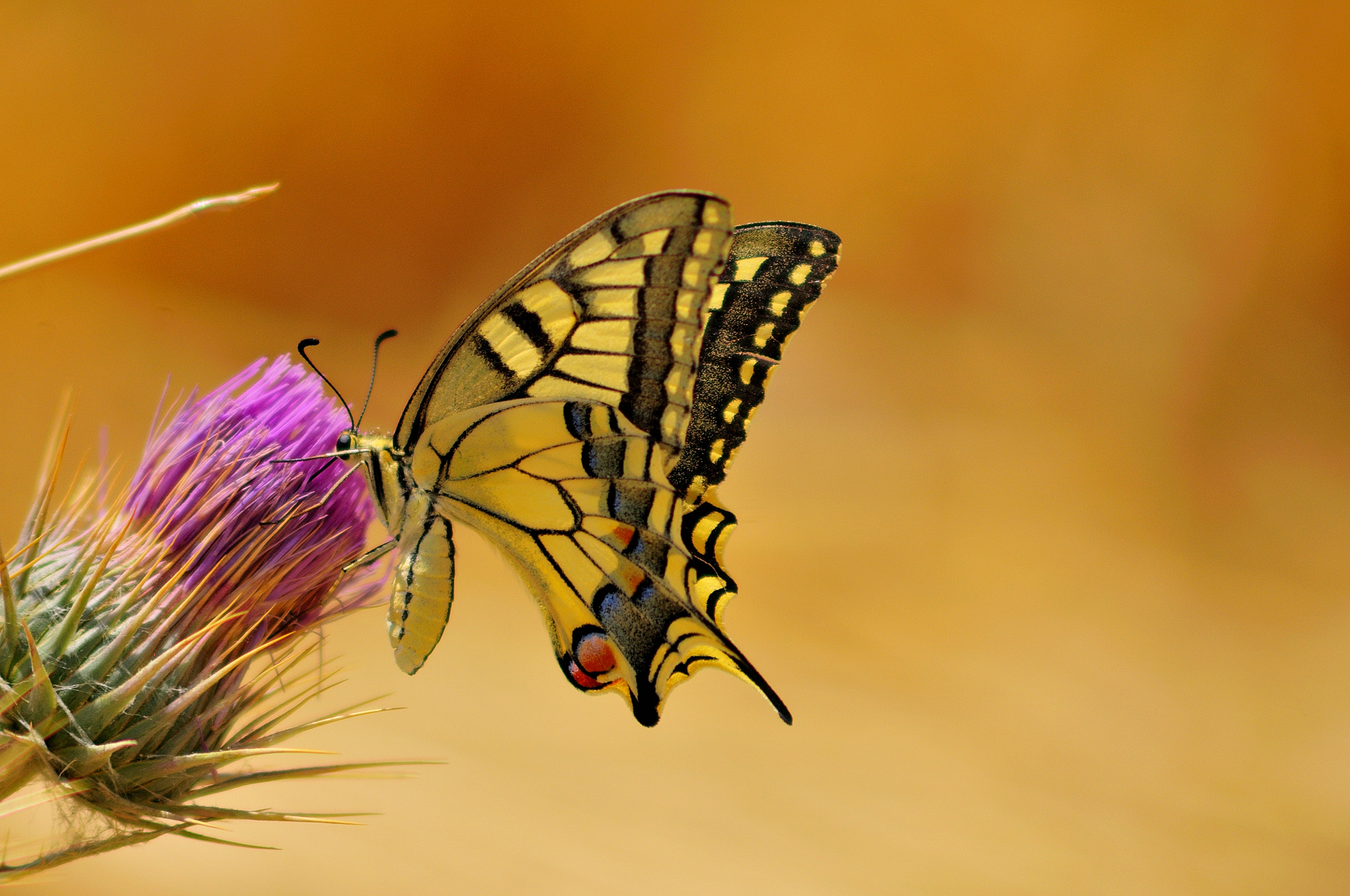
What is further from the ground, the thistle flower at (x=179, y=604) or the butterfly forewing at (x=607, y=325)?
the butterfly forewing at (x=607, y=325)

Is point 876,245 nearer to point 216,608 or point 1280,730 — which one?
point 1280,730

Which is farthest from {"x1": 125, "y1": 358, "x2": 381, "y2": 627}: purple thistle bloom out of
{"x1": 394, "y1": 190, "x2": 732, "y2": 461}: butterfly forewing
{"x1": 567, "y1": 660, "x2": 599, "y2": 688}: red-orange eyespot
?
{"x1": 567, "y1": 660, "x2": 599, "y2": 688}: red-orange eyespot

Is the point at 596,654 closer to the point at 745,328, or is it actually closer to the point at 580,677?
the point at 580,677

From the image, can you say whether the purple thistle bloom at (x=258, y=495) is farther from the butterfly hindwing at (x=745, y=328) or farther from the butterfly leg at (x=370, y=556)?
the butterfly hindwing at (x=745, y=328)

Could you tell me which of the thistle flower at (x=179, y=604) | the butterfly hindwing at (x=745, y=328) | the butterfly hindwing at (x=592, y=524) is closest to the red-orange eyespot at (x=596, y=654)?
the butterfly hindwing at (x=592, y=524)

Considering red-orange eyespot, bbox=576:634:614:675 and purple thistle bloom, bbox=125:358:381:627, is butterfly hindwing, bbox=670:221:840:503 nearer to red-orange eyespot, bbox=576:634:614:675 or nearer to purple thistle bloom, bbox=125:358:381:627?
red-orange eyespot, bbox=576:634:614:675

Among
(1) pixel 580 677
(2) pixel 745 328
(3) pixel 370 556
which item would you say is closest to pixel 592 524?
(1) pixel 580 677

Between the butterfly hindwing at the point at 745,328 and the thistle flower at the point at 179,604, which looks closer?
the thistle flower at the point at 179,604
